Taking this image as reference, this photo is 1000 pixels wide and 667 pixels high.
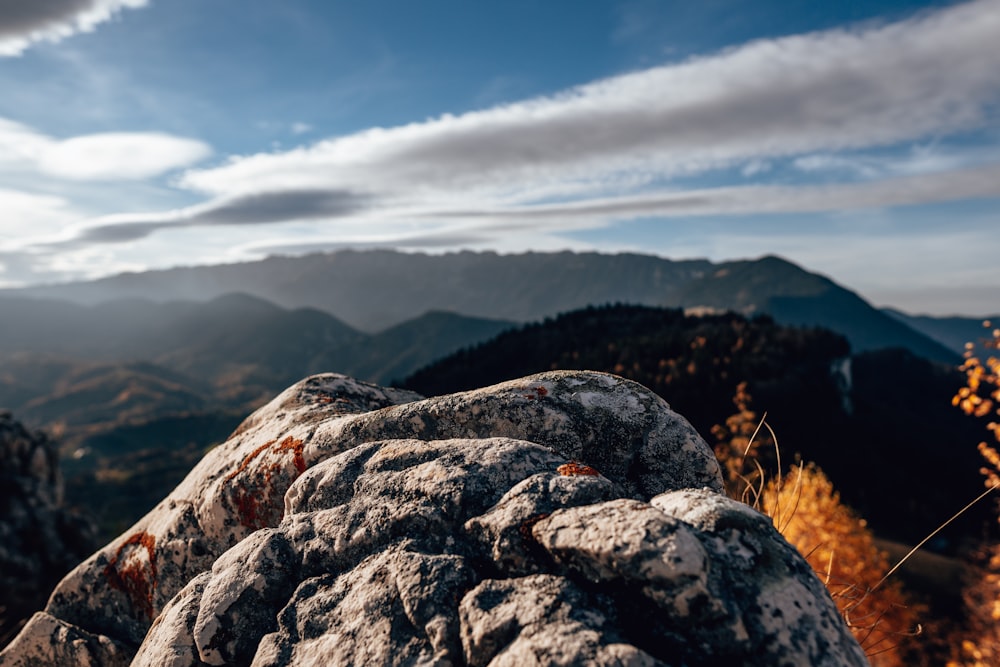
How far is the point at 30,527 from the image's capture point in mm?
27750

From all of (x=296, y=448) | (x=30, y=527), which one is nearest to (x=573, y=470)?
(x=296, y=448)

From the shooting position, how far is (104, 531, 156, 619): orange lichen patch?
7.85m

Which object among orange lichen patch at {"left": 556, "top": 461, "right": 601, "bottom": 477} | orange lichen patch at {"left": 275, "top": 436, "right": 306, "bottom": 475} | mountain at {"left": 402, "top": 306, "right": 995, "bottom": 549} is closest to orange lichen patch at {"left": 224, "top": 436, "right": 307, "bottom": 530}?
orange lichen patch at {"left": 275, "top": 436, "right": 306, "bottom": 475}

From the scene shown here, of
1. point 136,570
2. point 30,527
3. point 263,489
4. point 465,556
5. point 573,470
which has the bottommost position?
point 30,527

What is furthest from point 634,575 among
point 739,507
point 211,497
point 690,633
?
point 211,497

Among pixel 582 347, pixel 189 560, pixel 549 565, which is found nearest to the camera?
pixel 549 565

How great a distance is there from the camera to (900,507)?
110438 millimetres

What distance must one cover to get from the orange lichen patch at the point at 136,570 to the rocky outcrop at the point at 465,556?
0.03 m

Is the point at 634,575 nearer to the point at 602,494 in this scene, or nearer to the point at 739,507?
the point at 602,494

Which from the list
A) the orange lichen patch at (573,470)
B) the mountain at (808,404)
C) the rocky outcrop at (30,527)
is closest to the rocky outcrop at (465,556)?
the orange lichen patch at (573,470)

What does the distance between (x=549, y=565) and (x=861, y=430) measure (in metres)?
159

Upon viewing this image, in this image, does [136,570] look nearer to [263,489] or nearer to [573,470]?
[263,489]

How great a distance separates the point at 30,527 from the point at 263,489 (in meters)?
29.9

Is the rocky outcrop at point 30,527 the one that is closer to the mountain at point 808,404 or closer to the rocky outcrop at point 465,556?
the rocky outcrop at point 465,556
